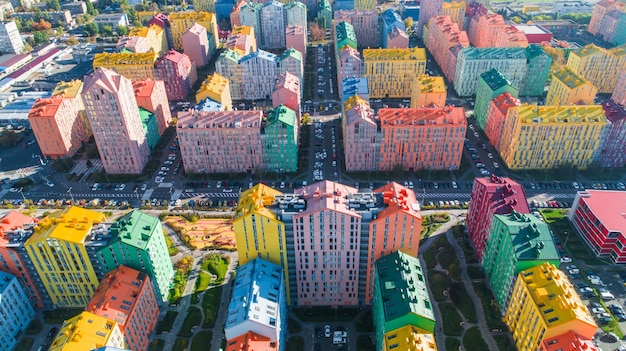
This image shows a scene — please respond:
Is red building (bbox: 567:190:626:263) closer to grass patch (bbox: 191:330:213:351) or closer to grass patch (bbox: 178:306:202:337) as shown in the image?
grass patch (bbox: 191:330:213:351)

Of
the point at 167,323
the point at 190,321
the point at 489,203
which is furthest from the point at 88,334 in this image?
the point at 489,203

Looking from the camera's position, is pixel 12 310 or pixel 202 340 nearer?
pixel 12 310

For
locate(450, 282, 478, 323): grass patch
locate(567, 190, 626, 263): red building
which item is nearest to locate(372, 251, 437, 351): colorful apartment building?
locate(450, 282, 478, 323): grass patch

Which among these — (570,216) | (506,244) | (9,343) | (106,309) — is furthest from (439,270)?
A: (9,343)

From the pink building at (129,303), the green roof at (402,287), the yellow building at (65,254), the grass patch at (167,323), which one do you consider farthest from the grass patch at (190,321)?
the green roof at (402,287)

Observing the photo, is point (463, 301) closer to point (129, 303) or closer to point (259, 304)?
point (259, 304)

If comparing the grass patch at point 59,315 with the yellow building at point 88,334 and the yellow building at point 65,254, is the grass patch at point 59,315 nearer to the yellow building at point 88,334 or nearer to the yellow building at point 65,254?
the yellow building at point 65,254

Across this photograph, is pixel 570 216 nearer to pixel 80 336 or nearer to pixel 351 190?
pixel 351 190
